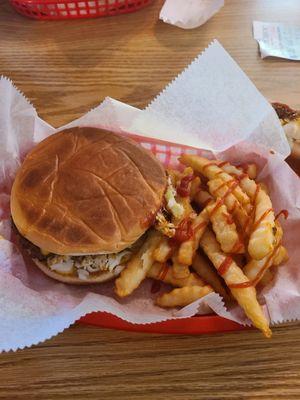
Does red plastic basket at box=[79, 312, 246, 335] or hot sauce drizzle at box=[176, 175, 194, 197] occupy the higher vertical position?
hot sauce drizzle at box=[176, 175, 194, 197]

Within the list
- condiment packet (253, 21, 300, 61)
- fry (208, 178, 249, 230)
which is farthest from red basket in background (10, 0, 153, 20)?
fry (208, 178, 249, 230)

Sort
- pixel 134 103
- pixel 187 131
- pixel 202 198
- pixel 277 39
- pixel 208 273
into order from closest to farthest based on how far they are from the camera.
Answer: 1. pixel 208 273
2. pixel 202 198
3. pixel 187 131
4. pixel 134 103
5. pixel 277 39

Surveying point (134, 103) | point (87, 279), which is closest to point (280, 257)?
point (87, 279)

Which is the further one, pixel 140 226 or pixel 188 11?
pixel 188 11

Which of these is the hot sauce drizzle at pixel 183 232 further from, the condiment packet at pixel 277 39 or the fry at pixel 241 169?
the condiment packet at pixel 277 39

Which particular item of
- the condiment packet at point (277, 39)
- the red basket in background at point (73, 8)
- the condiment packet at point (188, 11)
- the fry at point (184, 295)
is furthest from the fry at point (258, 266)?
the red basket in background at point (73, 8)

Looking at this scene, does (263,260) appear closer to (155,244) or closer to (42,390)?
(155,244)

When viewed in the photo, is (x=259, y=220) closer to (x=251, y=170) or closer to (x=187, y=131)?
(x=251, y=170)

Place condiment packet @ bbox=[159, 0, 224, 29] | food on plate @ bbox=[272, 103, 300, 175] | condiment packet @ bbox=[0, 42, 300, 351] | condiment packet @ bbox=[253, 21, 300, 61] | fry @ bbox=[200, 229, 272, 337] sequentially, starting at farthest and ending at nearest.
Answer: condiment packet @ bbox=[159, 0, 224, 29] < condiment packet @ bbox=[253, 21, 300, 61] < food on plate @ bbox=[272, 103, 300, 175] < condiment packet @ bbox=[0, 42, 300, 351] < fry @ bbox=[200, 229, 272, 337]

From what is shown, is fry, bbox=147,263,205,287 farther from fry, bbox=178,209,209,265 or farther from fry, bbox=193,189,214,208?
fry, bbox=193,189,214,208
